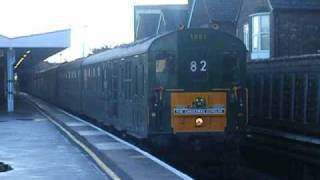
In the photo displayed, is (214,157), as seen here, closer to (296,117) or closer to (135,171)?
(296,117)

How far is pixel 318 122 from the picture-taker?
14.7m

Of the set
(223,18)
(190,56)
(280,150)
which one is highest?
(223,18)

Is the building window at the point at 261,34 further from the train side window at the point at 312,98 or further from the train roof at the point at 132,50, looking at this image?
the train side window at the point at 312,98

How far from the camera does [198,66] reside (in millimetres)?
15234

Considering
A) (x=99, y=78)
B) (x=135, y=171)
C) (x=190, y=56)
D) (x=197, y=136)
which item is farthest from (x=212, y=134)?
(x=99, y=78)

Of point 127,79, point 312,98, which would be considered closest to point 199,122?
point 312,98

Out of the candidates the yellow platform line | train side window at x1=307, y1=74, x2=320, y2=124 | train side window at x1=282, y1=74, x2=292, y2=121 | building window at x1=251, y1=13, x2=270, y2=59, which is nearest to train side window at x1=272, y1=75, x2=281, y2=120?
train side window at x1=282, y1=74, x2=292, y2=121

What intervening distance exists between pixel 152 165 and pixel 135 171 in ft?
2.97

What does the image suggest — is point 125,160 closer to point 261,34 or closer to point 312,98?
point 312,98

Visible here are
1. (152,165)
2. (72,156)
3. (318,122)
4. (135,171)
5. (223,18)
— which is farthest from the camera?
(223,18)

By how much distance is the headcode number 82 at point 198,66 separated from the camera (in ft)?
49.8

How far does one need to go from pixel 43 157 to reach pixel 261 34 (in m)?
17.1

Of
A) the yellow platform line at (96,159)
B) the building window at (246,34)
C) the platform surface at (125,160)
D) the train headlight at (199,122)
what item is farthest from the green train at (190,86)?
the building window at (246,34)

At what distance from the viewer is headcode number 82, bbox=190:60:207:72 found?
15164mm
